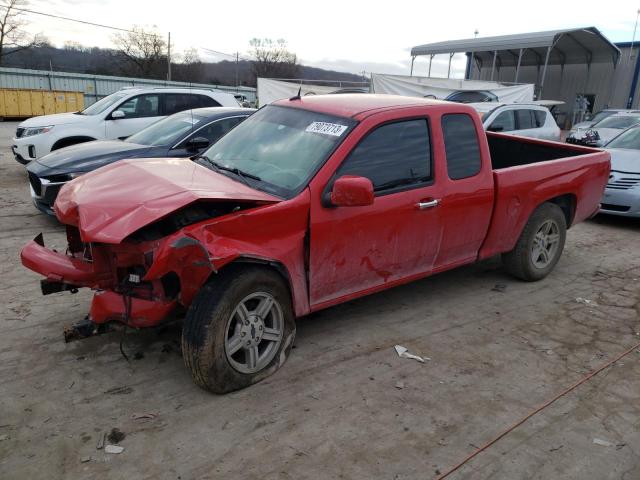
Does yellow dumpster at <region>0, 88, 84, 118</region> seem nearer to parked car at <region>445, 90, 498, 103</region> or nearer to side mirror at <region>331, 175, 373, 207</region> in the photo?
parked car at <region>445, 90, 498, 103</region>

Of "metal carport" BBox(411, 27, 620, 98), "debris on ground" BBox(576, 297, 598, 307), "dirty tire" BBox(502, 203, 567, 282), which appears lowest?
"debris on ground" BBox(576, 297, 598, 307)

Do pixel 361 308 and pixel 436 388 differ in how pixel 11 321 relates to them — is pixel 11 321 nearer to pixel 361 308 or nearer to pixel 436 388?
pixel 361 308

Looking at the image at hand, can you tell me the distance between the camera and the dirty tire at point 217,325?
3191 mm

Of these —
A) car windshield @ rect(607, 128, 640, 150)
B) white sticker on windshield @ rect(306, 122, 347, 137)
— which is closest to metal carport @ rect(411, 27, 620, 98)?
car windshield @ rect(607, 128, 640, 150)

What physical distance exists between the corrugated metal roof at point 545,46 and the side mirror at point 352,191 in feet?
85.8

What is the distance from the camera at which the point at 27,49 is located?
49438mm

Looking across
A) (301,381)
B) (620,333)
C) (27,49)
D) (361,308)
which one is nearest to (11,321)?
(301,381)

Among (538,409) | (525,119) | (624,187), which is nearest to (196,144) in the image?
(538,409)

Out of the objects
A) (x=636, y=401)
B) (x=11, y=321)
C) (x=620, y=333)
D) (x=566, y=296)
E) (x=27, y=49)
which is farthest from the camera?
(x=27, y=49)

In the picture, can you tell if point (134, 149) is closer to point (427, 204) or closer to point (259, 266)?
point (259, 266)

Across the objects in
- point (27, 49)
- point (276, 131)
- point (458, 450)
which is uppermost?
point (27, 49)

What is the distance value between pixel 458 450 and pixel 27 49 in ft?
190

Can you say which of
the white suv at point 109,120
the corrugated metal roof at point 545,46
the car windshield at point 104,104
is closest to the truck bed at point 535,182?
the white suv at point 109,120

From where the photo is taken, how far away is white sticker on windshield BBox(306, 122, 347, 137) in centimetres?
394
